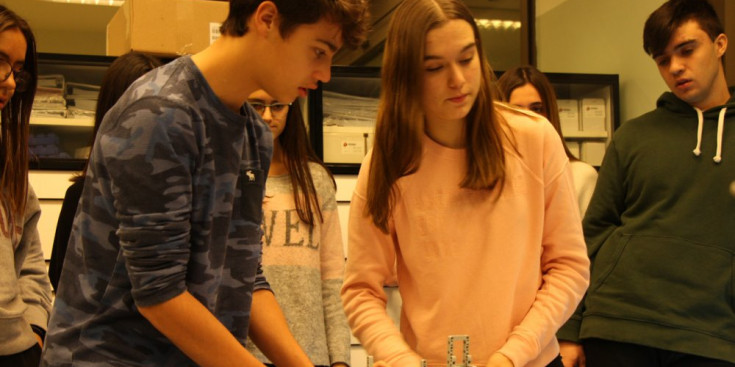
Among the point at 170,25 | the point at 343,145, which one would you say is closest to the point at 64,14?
the point at 170,25

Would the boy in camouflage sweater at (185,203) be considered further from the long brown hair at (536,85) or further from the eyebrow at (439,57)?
the long brown hair at (536,85)

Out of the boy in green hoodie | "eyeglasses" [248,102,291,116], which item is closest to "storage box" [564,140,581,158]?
the boy in green hoodie

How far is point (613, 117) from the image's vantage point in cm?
395

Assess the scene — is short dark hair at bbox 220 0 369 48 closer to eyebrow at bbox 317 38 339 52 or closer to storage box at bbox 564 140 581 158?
eyebrow at bbox 317 38 339 52

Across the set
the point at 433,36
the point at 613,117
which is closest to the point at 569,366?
the point at 433,36

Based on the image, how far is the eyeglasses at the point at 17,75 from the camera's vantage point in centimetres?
194

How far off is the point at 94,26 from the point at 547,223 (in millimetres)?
3543

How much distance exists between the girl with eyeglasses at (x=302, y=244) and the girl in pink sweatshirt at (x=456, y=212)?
21.2 inches

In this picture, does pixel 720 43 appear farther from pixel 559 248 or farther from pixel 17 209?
pixel 17 209

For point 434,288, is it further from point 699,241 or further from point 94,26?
point 94,26

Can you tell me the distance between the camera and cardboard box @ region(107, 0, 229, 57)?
3016 millimetres

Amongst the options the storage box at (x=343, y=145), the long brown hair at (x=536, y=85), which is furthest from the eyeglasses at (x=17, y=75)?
the storage box at (x=343, y=145)

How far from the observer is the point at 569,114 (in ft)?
13.0

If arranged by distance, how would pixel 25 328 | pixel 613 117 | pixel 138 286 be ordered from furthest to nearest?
pixel 613 117 < pixel 25 328 < pixel 138 286
